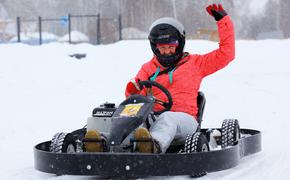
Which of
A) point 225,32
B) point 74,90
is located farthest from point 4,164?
point 74,90

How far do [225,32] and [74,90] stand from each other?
7157mm

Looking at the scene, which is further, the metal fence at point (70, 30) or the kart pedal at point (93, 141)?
the metal fence at point (70, 30)

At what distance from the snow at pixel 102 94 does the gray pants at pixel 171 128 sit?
389 mm

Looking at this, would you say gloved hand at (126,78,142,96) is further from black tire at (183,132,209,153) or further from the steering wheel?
black tire at (183,132,209,153)

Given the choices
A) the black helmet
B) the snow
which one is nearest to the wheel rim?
the snow

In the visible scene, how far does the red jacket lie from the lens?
657cm

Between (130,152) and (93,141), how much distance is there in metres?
0.32

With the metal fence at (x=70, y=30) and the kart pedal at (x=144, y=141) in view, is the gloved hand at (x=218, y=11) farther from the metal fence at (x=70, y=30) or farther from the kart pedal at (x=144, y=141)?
the metal fence at (x=70, y=30)

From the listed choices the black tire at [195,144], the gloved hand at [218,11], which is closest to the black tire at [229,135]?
the black tire at [195,144]

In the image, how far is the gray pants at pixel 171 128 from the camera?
562cm

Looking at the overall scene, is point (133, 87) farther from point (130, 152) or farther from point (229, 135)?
point (130, 152)

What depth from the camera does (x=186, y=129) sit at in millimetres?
6129

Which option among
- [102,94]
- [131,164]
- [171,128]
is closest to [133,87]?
[171,128]

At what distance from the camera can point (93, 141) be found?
5.46m
